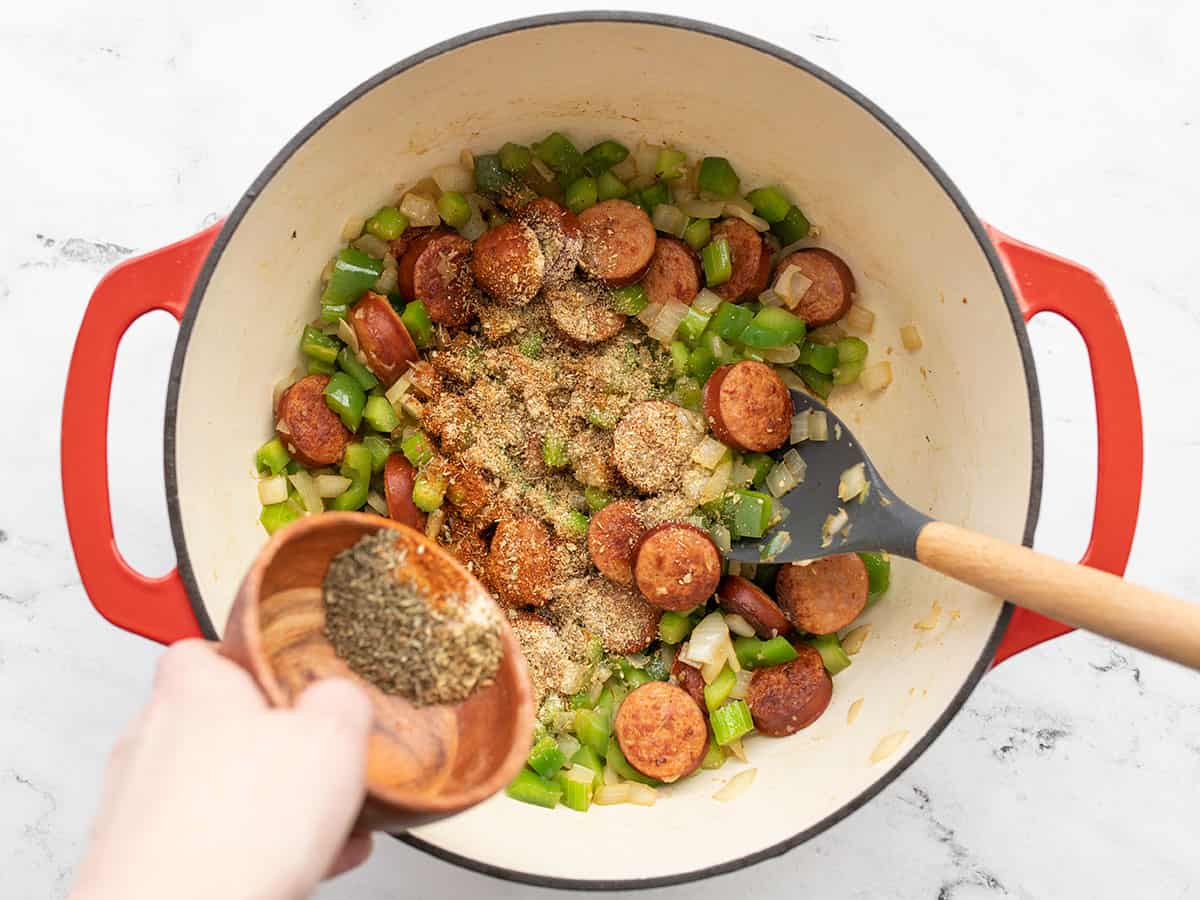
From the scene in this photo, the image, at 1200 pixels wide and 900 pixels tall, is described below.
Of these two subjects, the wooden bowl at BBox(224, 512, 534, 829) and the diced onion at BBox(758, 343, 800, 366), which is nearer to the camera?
the wooden bowl at BBox(224, 512, 534, 829)

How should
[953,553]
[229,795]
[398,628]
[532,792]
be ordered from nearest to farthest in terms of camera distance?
1. [229,795]
2. [398,628]
3. [953,553]
4. [532,792]

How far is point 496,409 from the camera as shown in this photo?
8.80 ft

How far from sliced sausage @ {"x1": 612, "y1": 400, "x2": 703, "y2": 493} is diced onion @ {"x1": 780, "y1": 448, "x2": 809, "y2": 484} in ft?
0.82

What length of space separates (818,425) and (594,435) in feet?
1.90

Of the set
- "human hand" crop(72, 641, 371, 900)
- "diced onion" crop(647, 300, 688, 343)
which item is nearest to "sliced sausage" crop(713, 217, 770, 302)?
"diced onion" crop(647, 300, 688, 343)

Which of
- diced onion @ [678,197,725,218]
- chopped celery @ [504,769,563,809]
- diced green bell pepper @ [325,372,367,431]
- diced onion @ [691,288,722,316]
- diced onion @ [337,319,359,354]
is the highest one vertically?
diced onion @ [678,197,725,218]

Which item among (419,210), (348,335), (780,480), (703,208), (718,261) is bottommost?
(348,335)

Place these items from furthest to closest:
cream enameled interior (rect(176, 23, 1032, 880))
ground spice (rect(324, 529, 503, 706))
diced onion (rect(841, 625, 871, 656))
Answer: diced onion (rect(841, 625, 871, 656)) < cream enameled interior (rect(176, 23, 1032, 880)) < ground spice (rect(324, 529, 503, 706))

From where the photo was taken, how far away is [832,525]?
2.57 m

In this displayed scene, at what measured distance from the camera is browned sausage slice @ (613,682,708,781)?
2596mm

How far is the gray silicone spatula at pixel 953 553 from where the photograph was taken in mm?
1881

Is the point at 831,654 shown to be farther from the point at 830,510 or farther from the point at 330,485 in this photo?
the point at 330,485

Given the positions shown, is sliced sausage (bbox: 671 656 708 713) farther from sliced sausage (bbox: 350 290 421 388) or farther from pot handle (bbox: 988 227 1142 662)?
sliced sausage (bbox: 350 290 421 388)

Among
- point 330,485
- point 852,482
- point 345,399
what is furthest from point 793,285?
point 330,485
